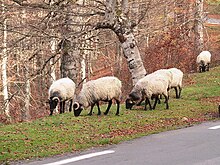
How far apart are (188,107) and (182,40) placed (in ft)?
47.9

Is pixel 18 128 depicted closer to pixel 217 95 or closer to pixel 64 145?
pixel 64 145

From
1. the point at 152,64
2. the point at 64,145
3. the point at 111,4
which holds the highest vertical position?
the point at 111,4

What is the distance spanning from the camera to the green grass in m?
10.9

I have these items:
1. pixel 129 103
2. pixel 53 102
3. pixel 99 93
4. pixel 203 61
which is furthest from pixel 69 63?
pixel 203 61

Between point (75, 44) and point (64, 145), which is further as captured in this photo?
point (75, 44)

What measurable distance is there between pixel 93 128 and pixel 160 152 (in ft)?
11.8

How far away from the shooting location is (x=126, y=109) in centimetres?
1681

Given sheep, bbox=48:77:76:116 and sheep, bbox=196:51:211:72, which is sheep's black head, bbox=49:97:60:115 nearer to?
sheep, bbox=48:77:76:116

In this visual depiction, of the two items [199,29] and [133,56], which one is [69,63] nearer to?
[133,56]

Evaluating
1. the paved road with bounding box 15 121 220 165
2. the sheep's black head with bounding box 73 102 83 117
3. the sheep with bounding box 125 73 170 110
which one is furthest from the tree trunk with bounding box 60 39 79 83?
the paved road with bounding box 15 121 220 165

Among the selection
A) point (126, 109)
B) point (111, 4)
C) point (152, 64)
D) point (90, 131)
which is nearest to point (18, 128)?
point (90, 131)

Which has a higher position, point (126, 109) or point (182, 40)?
point (182, 40)

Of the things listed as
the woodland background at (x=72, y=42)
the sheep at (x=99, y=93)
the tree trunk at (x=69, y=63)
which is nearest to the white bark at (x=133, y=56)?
the woodland background at (x=72, y=42)

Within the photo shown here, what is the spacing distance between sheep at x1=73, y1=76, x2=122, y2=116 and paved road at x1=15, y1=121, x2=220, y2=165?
3791mm
